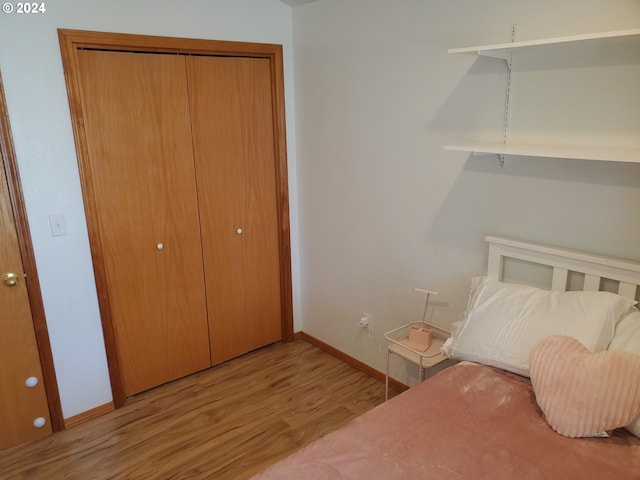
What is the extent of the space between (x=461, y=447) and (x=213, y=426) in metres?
1.58

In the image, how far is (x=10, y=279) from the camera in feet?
7.67

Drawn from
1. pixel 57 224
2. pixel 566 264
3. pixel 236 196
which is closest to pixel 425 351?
pixel 566 264

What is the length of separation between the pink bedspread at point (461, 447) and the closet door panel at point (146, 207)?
1.67m

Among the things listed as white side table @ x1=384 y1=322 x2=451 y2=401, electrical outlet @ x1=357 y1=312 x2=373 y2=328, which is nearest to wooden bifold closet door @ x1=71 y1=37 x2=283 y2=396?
electrical outlet @ x1=357 y1=312 x2=373 y2=328

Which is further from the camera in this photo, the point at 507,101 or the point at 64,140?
the point at 64,140

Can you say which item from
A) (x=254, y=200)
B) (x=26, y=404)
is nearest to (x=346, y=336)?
(x=254, y=200)

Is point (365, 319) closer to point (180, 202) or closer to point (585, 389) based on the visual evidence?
point (180, 202)

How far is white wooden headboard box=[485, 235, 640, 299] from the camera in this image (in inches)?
70.8

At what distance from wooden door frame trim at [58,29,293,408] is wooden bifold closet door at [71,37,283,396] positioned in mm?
29

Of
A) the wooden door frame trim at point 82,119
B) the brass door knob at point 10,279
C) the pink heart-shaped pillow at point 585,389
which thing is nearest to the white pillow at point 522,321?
the pink heart-shaped pillow at point 585,389

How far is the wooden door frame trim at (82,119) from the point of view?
238 centimetres

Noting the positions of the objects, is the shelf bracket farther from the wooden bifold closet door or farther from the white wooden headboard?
the wooden bifold closet door

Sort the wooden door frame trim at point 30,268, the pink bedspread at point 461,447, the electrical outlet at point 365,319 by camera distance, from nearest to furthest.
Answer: the pink bedspread at point 461,447 < the wooden door frame trim at point 30,268 < the electrical outlet at point 365,319

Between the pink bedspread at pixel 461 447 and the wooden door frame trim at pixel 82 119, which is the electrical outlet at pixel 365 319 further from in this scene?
the pink bedspread at pixel 461 447
